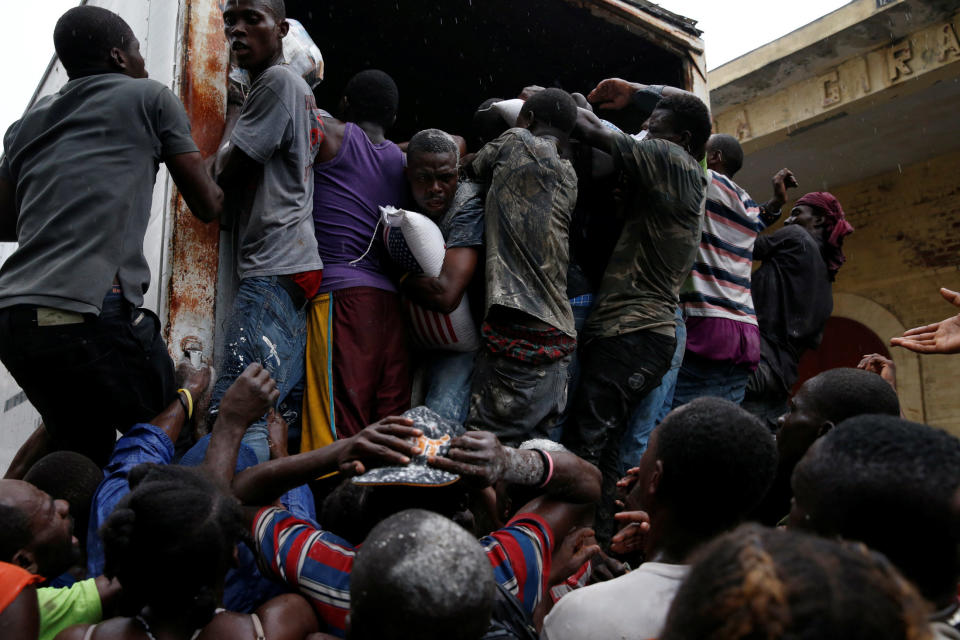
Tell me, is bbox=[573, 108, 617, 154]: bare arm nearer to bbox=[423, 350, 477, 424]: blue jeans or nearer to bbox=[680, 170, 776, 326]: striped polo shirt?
bbox=[680, 170, 776, 326]: striped polo shirt

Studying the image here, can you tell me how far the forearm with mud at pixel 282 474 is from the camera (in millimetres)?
1988

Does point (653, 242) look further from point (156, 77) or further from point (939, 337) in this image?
point (156, 77)

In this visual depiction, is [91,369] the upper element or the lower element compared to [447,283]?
lower

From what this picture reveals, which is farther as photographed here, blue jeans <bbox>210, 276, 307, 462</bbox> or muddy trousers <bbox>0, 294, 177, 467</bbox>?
blue jeans <bbox>210, 276, 307, 462</bbox>

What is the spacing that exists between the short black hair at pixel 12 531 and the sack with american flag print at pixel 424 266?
5.13 ft

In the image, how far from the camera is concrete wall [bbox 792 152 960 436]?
24.5 feet

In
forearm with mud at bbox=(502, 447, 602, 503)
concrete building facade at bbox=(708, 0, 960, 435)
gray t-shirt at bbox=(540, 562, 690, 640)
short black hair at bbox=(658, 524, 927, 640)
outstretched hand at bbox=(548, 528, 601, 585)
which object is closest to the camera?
short black hair at bbox=(658, 524, 927, 640)

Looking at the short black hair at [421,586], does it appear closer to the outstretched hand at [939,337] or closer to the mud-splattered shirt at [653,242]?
the outstretched hand at [939,337]

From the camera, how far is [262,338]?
9.11 feet

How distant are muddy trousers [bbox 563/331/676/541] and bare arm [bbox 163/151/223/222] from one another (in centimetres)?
160

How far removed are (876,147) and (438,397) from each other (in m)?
6.16

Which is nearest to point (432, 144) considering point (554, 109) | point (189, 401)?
point (554, 109)

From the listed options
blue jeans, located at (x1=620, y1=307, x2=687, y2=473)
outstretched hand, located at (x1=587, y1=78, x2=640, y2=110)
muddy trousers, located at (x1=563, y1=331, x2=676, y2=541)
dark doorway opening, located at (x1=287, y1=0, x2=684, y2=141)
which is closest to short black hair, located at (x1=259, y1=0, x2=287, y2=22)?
dark doorway opening, located at (x1=287, y1=0, x2=684, y2=141)

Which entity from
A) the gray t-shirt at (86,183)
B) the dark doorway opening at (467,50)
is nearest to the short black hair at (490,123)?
the dark doorway opening at (467,50)
